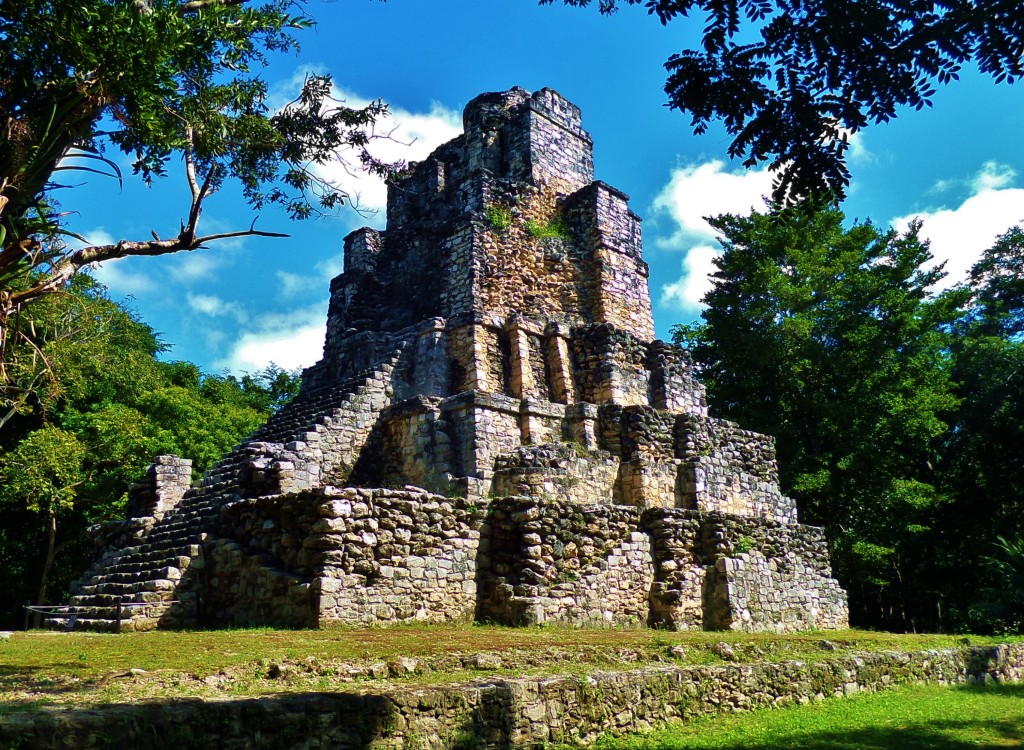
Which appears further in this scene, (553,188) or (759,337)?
(759,337)

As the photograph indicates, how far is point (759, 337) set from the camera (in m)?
23.3

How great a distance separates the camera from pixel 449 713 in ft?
17.9

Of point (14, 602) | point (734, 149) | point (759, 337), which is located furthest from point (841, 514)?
point (14, 602)

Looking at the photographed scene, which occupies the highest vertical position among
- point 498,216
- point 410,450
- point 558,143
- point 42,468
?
point 558,143

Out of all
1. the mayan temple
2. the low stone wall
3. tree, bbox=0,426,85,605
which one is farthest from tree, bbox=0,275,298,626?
the low stone wall

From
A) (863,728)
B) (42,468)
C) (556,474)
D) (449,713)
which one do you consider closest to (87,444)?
(42,468)

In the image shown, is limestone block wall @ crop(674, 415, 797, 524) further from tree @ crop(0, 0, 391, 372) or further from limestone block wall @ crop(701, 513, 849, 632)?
tree @ crop(0, 0, 391, 372)

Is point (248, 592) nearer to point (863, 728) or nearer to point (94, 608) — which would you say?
point (94, 608)

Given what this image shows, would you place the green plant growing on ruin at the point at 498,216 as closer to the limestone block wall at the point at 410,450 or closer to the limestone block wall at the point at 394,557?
the limestone block wall at the point at 410,450

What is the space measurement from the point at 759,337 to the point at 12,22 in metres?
19.9

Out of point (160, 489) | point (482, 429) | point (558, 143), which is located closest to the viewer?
point (482, 429)

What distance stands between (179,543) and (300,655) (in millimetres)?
5865

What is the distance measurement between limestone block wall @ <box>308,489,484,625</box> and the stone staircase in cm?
254

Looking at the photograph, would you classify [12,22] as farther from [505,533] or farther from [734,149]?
[505,533]
